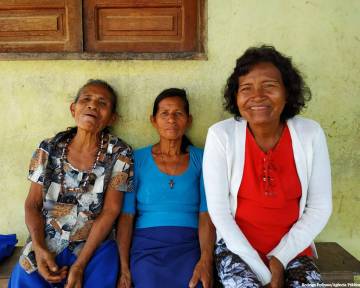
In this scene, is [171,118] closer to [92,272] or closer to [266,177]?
[266,177]

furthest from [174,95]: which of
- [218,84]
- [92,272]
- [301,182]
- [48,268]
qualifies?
[48,268]

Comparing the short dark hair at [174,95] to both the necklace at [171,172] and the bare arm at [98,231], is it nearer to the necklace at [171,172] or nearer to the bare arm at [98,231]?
the necklace at [171,172]

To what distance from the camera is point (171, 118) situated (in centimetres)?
269

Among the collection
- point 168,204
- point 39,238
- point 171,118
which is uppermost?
point 171,118

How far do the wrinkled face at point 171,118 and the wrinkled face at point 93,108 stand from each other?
1.26 ft

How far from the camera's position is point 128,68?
9.63 feet

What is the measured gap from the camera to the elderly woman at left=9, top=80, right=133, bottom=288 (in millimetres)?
2434

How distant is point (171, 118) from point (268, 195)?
87 cm

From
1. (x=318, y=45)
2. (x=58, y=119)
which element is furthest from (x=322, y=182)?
(x=58, y=119)

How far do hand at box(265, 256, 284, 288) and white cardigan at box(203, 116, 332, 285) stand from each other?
0.06 meters

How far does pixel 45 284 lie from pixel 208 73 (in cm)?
184

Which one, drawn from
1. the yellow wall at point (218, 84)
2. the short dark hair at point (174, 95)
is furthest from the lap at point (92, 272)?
the short dark hair at point (174, 95)

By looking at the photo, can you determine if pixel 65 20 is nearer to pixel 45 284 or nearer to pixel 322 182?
pixel 45 284

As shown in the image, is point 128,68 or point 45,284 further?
point 128,68
